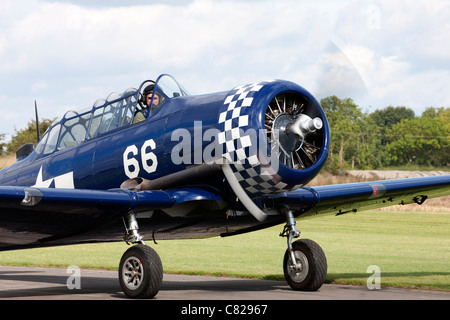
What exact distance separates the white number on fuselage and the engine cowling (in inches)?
48.0

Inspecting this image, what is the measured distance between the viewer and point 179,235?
10852mm

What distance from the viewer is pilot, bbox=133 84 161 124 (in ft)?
31.7

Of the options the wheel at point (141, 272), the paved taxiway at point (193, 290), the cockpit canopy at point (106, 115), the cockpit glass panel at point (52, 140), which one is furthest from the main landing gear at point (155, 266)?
the cockpit glass panel at point (52, 140)

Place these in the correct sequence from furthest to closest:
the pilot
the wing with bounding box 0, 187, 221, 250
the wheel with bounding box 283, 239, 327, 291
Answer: the wheel with bounding box 283, 239, 327, 291, the pilot, the wing with bounding box 0, 187, 221, 250

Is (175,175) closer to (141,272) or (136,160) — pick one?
(136,160)

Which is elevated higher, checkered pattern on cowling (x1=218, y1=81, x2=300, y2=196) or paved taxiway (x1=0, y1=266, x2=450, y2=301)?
checkered pattern on cowling (x1=218, y1=81, x2=300, y2=196)

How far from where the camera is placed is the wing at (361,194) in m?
10.3

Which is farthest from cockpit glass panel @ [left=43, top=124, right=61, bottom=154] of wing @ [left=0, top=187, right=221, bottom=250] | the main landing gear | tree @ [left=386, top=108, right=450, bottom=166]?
tree @ [left=386, top=108, right=450, bottom=166]

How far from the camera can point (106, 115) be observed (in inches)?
405

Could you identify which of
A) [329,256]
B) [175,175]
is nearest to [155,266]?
[175,175]

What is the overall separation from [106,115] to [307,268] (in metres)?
3.88

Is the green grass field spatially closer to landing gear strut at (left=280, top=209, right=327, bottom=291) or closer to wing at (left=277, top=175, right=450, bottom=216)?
wing at (left=277, top=175, right=450, bottom=216)

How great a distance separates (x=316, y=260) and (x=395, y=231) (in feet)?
62.3

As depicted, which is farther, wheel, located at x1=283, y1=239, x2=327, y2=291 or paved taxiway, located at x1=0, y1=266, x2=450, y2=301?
wheel, located at x1=283, y1=239, x2=327, y2=291
